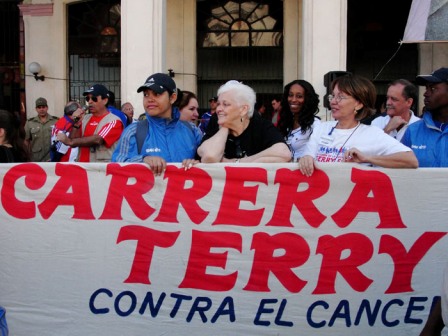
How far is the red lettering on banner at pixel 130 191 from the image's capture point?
14.7ft

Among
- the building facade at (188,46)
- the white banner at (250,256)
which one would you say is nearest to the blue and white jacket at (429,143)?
the white banner at (250,256)

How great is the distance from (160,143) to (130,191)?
469 mm

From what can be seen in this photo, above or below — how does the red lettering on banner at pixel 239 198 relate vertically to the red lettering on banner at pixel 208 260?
above

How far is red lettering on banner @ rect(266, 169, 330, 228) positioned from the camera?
4422 mm

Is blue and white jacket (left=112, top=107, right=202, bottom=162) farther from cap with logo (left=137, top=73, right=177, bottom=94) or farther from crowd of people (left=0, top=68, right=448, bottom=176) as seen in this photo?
cap with logo (left=137, top=73, right=177, bottom=94)

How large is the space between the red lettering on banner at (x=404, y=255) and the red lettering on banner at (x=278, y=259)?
0.55 m

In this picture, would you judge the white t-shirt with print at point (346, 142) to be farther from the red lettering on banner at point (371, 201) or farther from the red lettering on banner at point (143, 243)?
the red lettering on banner at point (143, 243)

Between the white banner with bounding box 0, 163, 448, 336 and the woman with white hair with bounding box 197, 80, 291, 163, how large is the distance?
4.9 inches

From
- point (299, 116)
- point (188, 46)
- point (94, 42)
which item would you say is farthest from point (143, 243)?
point (94, 42)

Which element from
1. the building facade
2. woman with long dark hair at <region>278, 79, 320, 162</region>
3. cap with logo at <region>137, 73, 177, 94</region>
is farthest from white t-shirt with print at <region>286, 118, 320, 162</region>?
the building facade

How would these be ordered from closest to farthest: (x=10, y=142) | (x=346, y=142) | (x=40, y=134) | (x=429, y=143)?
1. (x=346, y=142)
2. (x=429, y=143)
3. (x=10, y=142)
4. (x=40, y=134)

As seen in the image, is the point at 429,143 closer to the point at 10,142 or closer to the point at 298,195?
the point at 298,195

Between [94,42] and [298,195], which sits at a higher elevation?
[94,42]

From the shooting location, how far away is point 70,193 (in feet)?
14.8
